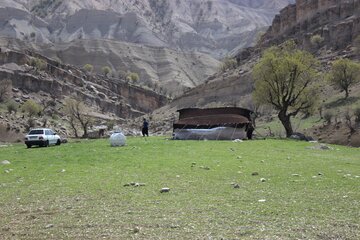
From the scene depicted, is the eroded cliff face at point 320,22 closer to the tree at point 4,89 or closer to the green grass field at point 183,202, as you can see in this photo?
the tree at point 4,89

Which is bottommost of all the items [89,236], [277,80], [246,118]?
[89,236]

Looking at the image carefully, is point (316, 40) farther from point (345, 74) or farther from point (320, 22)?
point (345, 74)

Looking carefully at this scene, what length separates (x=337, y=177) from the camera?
624 inches

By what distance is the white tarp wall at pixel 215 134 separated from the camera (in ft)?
150

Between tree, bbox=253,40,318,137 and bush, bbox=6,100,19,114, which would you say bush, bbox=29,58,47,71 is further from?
tree, bbox=253,40,318,137

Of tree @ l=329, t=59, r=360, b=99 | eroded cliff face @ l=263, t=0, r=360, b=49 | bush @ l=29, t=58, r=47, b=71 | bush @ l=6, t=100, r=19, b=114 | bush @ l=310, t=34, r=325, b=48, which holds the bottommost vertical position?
bush @ l=6, t=100, r=19, b=114

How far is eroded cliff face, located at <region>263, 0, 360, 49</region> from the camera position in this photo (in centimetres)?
12444

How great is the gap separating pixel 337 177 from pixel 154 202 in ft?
25.5

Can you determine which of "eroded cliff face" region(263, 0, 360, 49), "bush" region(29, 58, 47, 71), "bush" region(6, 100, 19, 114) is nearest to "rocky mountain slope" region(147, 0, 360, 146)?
"eroded cliff face" region(263, 0, 360, 49)

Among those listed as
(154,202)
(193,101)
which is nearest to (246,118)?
(154,202)

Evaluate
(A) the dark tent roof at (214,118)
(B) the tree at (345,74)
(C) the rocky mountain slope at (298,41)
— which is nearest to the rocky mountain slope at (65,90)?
(C) the rocky mountain slope at (298,41)

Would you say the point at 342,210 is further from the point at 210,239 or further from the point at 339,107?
the point at 339,107

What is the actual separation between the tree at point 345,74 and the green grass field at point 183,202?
212ft

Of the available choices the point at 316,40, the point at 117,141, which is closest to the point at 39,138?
the point at 117,141
